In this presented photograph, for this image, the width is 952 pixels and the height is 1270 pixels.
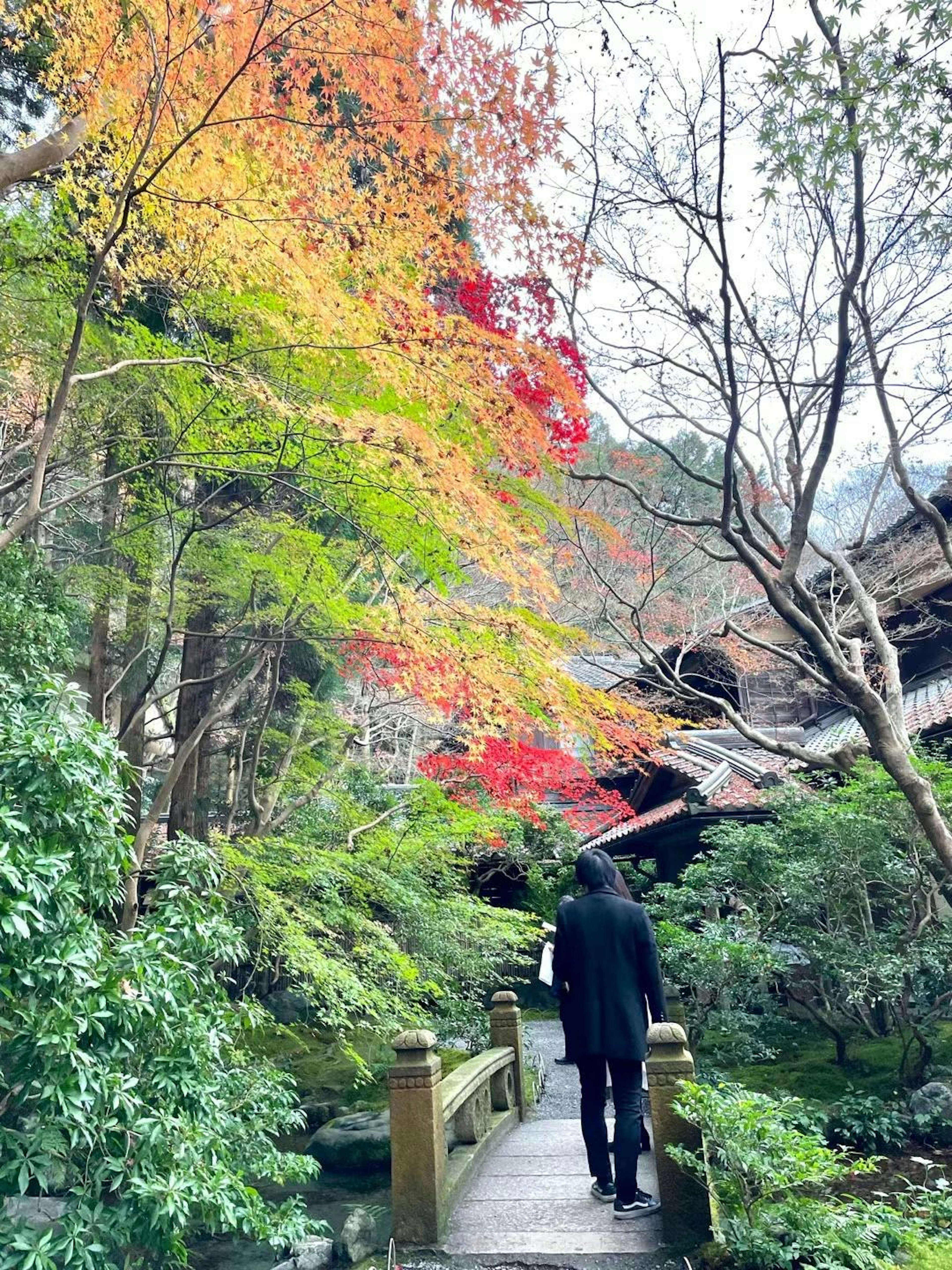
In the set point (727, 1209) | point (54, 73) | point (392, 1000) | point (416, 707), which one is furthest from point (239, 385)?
point (416, 707)

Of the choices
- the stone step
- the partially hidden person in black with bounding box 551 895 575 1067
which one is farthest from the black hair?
the stone step

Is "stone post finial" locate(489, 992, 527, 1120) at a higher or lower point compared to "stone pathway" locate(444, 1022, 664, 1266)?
higher

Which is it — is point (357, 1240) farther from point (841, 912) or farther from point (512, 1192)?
point (841, 912)

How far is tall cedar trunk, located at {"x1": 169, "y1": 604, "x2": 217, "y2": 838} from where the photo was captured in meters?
10.3

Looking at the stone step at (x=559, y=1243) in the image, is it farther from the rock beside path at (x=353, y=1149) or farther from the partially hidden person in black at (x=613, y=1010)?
the rock beside path at (x=353, y=1149)

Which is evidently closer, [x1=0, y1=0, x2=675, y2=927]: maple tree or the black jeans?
the black jeans

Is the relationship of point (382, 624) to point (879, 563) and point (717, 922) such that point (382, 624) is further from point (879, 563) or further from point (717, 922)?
point (879, 563)

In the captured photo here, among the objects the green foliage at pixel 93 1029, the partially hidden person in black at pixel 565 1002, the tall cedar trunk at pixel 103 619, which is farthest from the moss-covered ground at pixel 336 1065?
the green foliage at pixel 93 1029

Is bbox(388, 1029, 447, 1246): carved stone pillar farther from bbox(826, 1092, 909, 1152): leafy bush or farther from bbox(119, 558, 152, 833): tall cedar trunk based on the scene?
bbox(826, 1092, 909, 1152): leafy bush

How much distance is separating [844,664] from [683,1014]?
4166 mm

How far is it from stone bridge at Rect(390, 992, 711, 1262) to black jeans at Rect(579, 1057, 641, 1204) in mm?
121

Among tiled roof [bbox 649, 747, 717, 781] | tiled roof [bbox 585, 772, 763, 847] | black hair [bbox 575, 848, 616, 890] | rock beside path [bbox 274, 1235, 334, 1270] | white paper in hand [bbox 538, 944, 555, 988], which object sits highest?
tiled roof [bbox 649, 747, 717, 781]

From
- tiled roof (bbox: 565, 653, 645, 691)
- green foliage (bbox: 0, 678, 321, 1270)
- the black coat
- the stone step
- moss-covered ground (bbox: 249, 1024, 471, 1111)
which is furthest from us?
tiled roof (bbox: 565, 653, 645, 691)

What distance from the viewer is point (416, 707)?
15.2 meters
